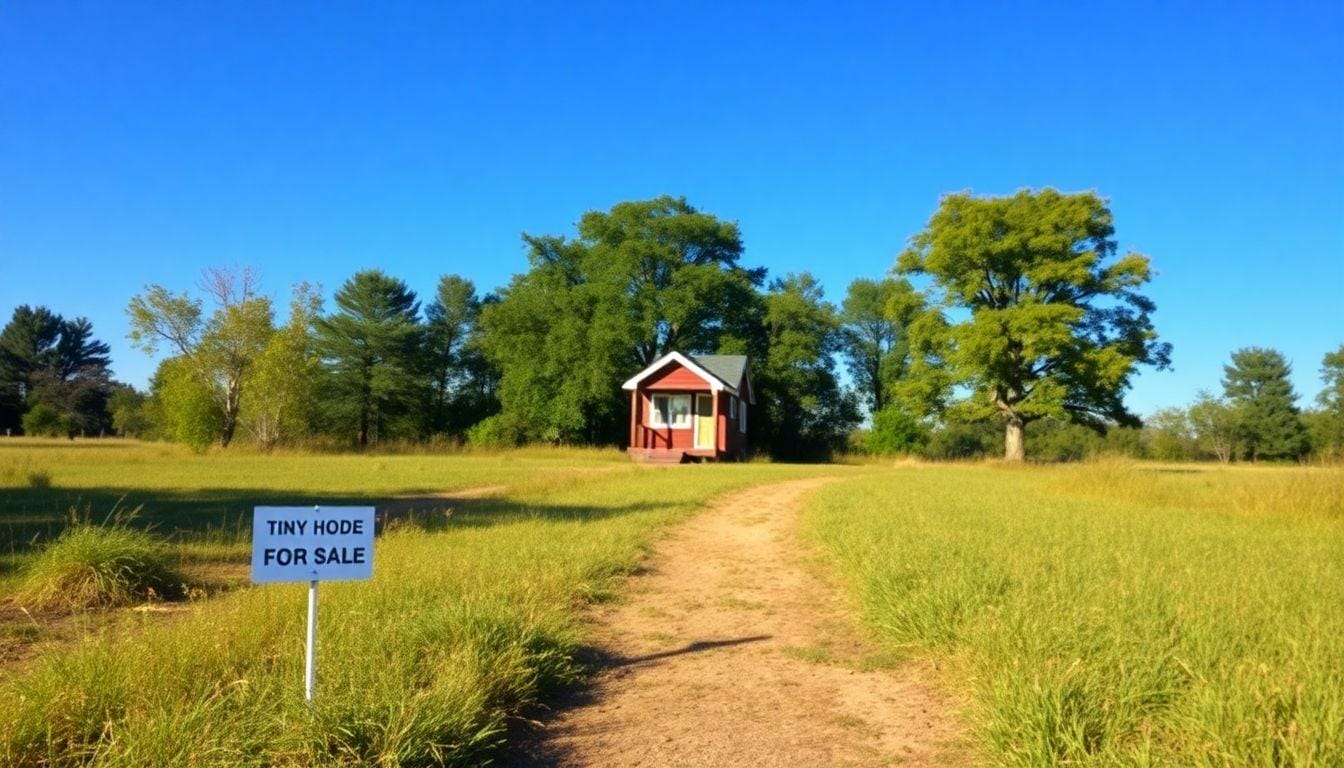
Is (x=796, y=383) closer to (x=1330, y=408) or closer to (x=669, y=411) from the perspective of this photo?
(x=669, y=411)

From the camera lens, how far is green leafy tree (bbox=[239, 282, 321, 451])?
119 feet

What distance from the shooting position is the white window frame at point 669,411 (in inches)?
1382

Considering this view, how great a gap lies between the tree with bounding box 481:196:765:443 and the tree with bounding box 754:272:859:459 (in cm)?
157

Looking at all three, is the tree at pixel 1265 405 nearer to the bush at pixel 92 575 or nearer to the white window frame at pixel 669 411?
the white window frame at pixel 669 411

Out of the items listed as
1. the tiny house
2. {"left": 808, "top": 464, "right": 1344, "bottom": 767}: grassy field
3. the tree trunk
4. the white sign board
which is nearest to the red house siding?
the tiny house

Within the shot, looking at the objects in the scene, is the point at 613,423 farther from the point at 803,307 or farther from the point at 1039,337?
the point at 1039,337

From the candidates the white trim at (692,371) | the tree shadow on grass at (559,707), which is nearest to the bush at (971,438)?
the white trim at (692,371)

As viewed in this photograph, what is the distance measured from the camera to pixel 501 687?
434cm

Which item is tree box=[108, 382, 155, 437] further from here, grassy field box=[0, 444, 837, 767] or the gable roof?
grassy field box=[0, 444, 837, 767]

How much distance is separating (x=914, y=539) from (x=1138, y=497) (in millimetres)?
8281

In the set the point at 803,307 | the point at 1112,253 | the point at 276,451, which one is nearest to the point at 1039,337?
the point at 1112,253

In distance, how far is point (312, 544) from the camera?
13.2 feet

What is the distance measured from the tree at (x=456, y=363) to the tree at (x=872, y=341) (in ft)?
75.3

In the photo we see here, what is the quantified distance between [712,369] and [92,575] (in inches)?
1204
